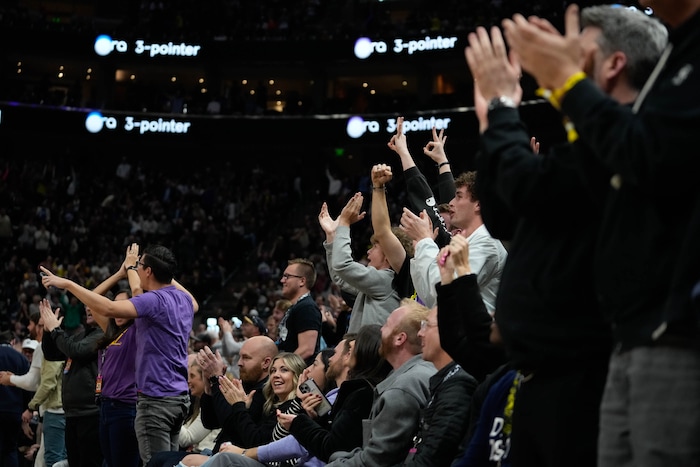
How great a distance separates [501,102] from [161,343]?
4669 mm

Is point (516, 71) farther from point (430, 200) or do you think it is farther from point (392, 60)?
point (392, 60)

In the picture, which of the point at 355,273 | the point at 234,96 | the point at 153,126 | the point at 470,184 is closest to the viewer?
the point at 470,184

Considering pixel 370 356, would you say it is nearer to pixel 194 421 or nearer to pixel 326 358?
pixel 326 358

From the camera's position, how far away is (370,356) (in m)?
4.93

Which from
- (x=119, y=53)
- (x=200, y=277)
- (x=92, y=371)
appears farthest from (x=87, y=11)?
(x=92, y=371)

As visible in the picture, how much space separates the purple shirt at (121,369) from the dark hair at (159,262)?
574 millimetres

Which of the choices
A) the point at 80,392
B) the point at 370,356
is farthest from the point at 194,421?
the point at 370,356

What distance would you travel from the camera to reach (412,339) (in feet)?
15.0

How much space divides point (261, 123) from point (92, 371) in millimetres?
20601

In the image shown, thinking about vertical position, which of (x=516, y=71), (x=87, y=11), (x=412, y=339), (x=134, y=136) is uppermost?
(x=87, y=11)

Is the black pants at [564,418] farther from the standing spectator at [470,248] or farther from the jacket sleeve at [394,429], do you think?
the jacket sleeve at [394,429]

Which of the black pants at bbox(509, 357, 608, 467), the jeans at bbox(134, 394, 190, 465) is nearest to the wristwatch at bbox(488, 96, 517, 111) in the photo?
the black pants at bbox(509, 357, 608, 467)

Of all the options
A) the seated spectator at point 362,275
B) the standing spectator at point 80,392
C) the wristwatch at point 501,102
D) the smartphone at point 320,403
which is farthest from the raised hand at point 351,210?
the wristwatch at point 501,102

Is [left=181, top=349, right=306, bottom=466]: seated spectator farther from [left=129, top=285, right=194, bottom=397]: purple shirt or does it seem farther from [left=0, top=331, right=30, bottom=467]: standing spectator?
[left=0, top=331, right=30, bottom=467]: standing spectator
